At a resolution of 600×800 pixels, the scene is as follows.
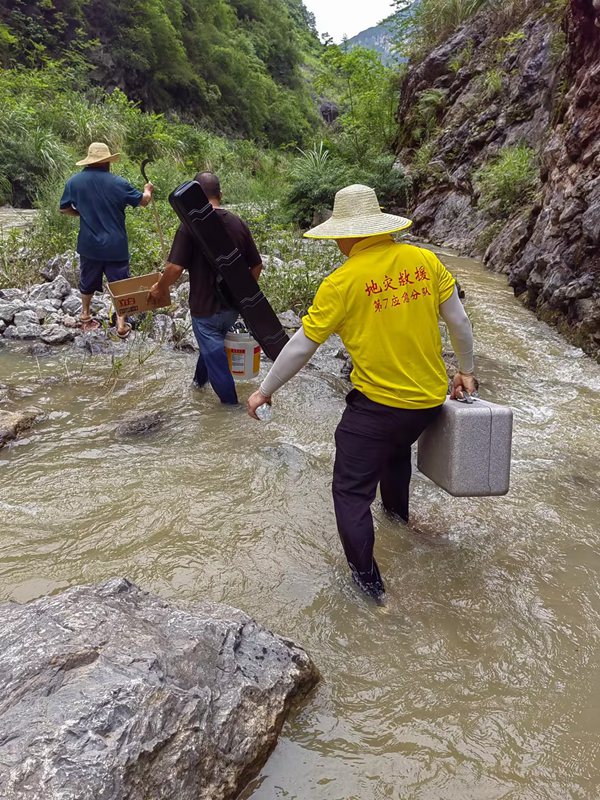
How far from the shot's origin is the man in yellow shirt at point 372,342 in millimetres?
2320

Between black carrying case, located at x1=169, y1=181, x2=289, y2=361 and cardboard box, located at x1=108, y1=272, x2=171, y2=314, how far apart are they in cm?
69

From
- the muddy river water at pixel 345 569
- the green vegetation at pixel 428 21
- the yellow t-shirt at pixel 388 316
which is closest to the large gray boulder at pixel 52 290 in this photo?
the muddy river water at pixel 345 569

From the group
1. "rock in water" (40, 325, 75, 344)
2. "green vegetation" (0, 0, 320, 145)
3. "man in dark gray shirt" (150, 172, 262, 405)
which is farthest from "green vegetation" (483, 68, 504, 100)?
"green vegetation" (0, 0, 320, 145)

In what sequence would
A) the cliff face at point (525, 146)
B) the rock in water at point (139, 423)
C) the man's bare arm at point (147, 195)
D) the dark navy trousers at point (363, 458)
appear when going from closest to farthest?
the dark navy trousers at point (363, 458) < the rock in water at point (139, 423) < the man's bare arm at point (147, 195) < the cliff face at point (525, 146)

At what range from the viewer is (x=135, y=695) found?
1534 millimetres

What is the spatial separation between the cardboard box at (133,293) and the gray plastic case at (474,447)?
2.84 meters

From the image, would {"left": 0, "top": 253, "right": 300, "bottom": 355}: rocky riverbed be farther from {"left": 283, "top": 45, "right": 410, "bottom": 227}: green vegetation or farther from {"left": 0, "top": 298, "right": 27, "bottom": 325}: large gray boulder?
{"left": 283, "top": 45, "right": 410, "bottom": 227}: green vegetation

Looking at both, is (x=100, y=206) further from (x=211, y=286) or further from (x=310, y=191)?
(x=310, y=191)

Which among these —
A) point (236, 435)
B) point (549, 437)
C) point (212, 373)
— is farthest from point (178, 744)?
point (549, 437)

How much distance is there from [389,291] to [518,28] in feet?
49.1

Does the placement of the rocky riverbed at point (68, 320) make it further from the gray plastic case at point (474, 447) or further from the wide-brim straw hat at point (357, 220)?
the gray plastic case at point (474, 447)

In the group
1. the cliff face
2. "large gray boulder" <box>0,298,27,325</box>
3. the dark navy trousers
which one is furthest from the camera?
the cliff face

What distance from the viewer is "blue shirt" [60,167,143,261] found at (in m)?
5.62

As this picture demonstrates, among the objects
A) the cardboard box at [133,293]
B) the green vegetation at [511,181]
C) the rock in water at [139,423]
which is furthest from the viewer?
the green vegetation at [511,181]
